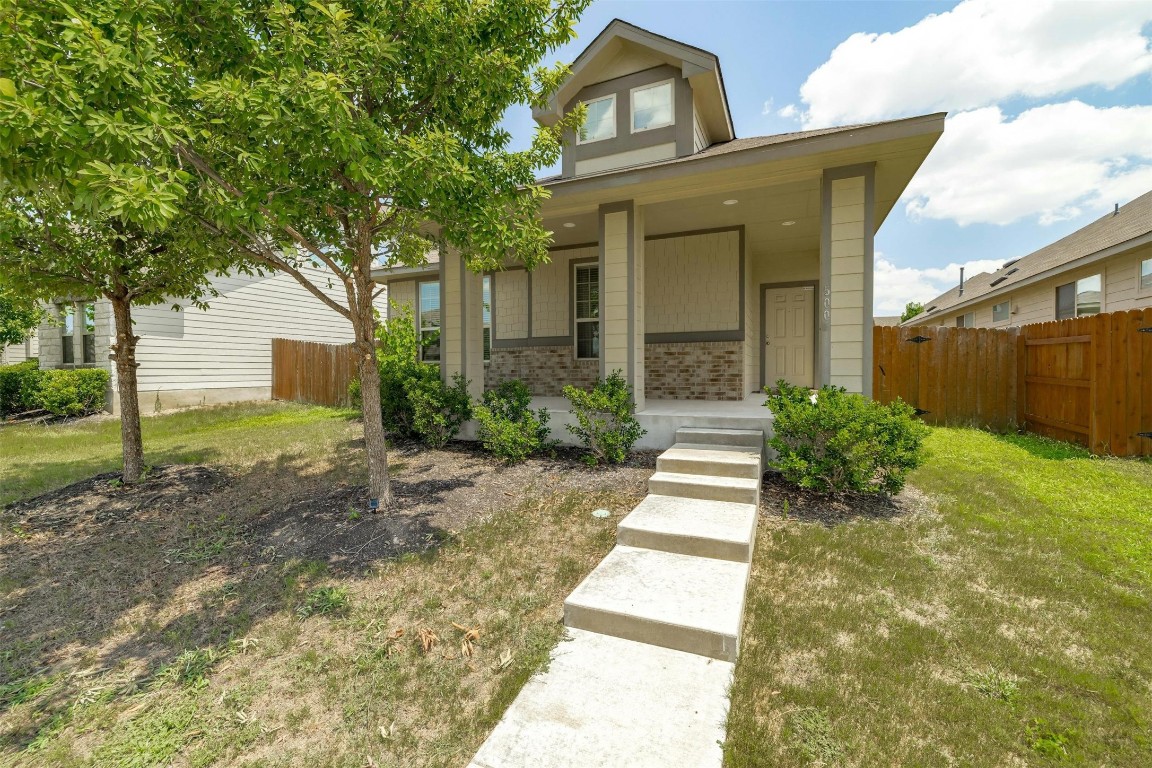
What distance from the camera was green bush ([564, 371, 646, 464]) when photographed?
18.5 ft

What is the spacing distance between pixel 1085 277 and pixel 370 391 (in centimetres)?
1561

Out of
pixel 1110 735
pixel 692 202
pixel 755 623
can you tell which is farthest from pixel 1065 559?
pixel 692 202

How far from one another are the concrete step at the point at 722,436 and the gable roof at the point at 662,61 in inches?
211

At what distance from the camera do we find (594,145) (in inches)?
334

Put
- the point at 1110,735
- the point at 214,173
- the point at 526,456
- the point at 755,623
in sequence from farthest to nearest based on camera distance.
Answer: the point at 526,456 < the point at 214,173 < the point at 755,623 < the point at 1110,735

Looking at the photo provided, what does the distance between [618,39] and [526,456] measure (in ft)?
23.8

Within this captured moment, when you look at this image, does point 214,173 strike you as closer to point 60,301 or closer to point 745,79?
point 745,79

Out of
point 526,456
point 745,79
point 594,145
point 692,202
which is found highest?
point 745,79

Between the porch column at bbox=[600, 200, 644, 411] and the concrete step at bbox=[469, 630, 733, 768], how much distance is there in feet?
13.1

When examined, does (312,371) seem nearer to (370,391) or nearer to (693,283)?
(370,391)

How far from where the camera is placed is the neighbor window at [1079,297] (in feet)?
35.3

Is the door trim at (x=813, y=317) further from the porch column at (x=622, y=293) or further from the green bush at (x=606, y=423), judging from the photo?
the green bush at (x=606, y=423)

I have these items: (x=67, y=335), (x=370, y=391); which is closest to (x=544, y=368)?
(x=370, y=391)

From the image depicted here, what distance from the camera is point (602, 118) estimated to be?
8.45 metres
